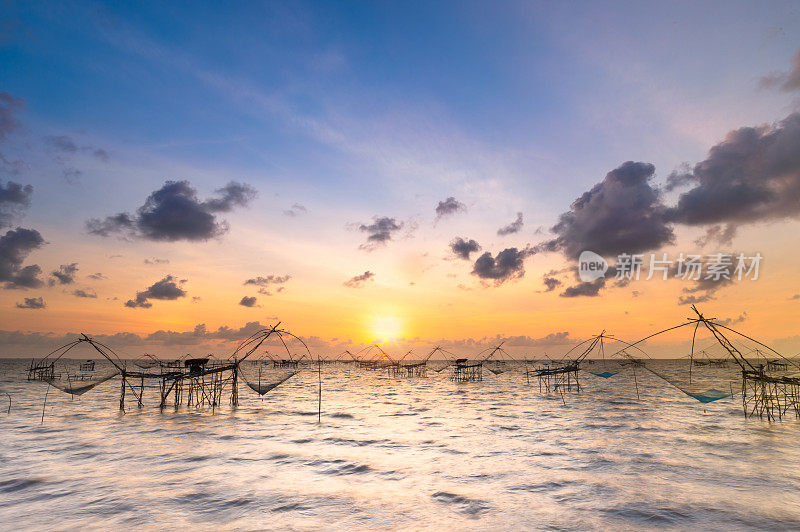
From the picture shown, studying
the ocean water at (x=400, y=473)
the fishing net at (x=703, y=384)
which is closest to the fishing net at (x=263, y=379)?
the ocean water at (x=400, y=473)

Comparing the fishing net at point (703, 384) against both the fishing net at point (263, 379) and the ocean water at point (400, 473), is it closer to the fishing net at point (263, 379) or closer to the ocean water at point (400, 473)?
the ocean water at point (400, 473)

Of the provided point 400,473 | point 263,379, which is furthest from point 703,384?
point 263,379

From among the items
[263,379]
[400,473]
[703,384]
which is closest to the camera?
[400,473]

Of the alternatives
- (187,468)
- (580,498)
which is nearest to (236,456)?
(187,468)

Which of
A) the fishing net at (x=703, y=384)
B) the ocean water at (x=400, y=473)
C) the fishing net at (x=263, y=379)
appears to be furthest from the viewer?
the fishing net at (x=263, y=379)

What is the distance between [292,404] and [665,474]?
1134 inches

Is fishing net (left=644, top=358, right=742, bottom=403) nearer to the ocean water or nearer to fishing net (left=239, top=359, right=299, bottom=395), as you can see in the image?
the ocean water

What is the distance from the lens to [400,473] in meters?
13.8

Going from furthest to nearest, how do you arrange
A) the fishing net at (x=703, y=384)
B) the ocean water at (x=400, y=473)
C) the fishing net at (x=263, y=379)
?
1. the fishing net at (x=263, y=379)
2. the fishing net at (x=703, y=384)
3. the ocean water at (x=400, y=473)

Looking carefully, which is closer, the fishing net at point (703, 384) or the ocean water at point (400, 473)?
the ocean water at point (400, 473)

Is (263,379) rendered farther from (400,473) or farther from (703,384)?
(703,384)

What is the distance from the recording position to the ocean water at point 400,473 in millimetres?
9992

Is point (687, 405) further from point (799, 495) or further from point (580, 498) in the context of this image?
point (580, 498)

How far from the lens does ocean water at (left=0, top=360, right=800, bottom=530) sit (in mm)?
9992
